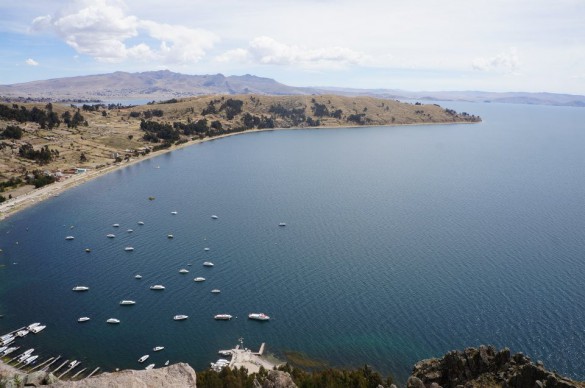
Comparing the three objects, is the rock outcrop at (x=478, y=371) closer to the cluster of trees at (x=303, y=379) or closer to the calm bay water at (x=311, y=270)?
the cluster of trees at (x=303, y=379)

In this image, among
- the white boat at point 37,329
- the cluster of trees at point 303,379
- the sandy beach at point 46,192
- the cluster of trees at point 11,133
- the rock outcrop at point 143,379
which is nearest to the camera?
the rock outcrop at point 143,379

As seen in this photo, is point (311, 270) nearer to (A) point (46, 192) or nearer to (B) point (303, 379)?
(B) point (303, 379)

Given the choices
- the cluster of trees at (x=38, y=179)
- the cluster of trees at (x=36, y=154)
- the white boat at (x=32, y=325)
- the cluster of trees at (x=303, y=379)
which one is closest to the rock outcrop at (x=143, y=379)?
the cluster of trees at (x=303, y=379)

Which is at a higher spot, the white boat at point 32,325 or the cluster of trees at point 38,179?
the cluster of trees at point 38,179

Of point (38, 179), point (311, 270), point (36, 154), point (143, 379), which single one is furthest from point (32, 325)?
point (36, 154)

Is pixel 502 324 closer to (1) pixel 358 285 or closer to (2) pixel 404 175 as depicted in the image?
(1) pixel 358 285

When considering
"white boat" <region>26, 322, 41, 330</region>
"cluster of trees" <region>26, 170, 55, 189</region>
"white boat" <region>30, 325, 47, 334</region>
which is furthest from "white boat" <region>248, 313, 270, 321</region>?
"cluster of trees" <region>26, 170, 55, 189</region>
